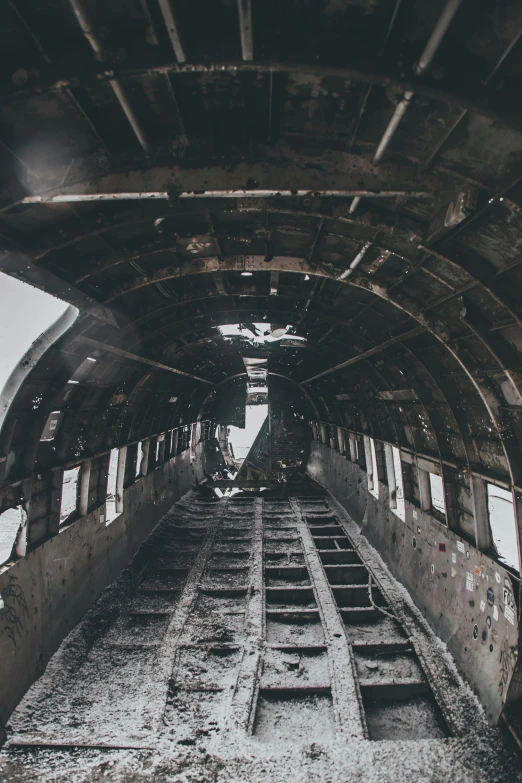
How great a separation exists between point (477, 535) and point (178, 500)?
1426 cm

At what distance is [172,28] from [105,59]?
584 millimetres

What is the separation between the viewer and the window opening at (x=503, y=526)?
679 cm

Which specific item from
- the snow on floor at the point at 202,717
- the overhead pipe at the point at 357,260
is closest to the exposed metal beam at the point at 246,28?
the overhead pipe at the point at 357,260

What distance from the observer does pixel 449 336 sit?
634 centimetres

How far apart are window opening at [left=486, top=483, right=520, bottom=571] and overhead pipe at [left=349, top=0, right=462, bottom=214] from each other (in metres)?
5.43

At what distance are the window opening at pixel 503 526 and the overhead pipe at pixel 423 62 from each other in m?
5.43

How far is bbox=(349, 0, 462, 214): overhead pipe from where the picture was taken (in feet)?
8.28

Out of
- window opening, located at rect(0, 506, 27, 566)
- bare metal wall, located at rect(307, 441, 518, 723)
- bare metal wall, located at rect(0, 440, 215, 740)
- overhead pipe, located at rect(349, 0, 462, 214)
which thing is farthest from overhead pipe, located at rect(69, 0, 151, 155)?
window opening, located at rect(0, 506, 27, 566)

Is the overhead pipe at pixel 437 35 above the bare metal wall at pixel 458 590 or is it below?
above

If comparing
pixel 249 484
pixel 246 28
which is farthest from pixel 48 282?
pixel 249 484

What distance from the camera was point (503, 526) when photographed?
15062 millimetres

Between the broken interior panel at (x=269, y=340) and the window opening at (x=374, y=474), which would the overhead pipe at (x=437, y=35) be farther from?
the window opening at (x=374, y=474)

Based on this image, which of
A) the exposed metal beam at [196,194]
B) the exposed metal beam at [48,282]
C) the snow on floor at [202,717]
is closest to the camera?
the exposed metal beam at [196,194]

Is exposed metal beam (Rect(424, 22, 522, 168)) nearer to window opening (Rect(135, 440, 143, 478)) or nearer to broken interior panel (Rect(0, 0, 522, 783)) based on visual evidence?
broken interior panel (Rect(0, 0, 522, 783))
